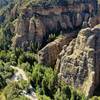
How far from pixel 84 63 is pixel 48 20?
145 feet

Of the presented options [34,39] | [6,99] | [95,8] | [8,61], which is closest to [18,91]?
[6,99]

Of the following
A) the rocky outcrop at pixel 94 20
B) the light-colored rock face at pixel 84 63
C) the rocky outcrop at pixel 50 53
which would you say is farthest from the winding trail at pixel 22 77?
the rocky outcrop at pixel 94 20

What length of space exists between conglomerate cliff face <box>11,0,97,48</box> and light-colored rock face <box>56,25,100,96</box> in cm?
3107

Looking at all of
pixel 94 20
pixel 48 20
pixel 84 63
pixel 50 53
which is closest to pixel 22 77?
pixel 50 53

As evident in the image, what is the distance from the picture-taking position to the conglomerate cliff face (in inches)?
5074

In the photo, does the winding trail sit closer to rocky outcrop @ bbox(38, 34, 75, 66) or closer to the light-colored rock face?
rocky outcrop @ bbox(38, 34, 75, 66)

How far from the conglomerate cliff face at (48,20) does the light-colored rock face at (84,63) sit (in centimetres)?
3107

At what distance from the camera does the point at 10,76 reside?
4235 inches

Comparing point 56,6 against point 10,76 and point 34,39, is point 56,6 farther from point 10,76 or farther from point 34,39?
point 10,76

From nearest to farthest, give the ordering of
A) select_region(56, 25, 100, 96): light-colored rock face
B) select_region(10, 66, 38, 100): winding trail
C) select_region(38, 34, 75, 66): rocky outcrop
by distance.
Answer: select_region(56, 25, 100, 96): light-colored rock face
select_region(10, 66, 38, 100): winding trail
select_region(38, 34, 75, 66): rocky outcrop

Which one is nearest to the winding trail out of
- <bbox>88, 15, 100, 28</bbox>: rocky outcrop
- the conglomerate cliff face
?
the conglomerate cliff face

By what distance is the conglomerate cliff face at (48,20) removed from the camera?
423 ft

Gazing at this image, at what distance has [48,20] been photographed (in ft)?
432

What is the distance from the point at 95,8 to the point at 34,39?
3153 centimetres
